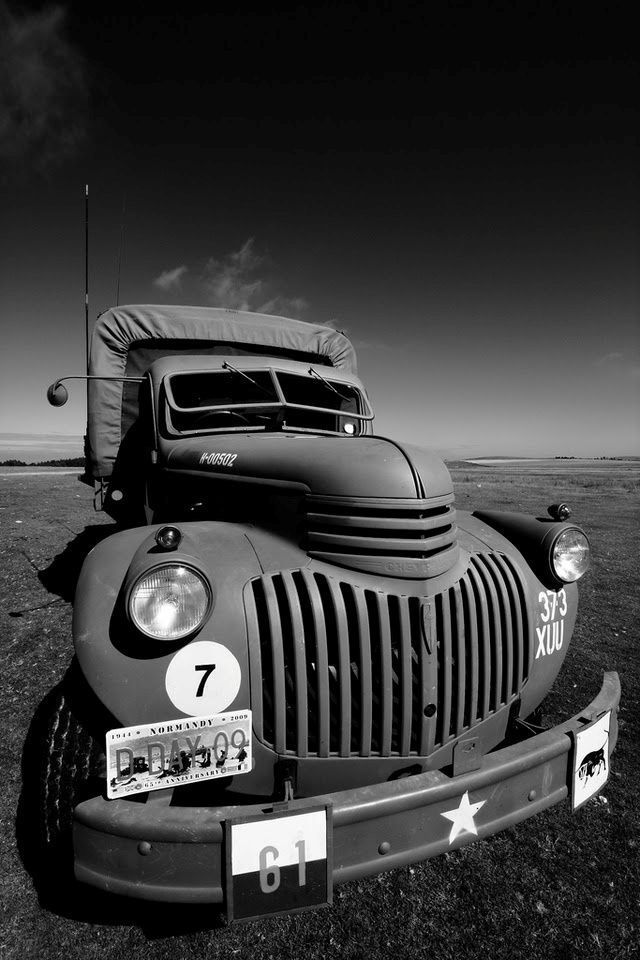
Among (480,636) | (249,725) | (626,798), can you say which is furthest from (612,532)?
(249,725)

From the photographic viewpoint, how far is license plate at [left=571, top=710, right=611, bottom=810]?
6.53 feet

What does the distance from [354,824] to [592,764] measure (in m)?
1.12

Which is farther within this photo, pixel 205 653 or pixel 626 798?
pixel 626 798

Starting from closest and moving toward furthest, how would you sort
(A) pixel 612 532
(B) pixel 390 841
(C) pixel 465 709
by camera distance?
(B) pixel 390 841
(C) pixel 465 709
(A) pixel 612 532

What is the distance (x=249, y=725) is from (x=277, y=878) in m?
0.44

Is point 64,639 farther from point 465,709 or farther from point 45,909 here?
point 465,709

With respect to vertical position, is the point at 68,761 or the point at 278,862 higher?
the point at 68,761

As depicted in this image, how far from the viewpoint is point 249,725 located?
170 centimetres

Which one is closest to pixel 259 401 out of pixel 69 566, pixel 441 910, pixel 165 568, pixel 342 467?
pixel 342 467

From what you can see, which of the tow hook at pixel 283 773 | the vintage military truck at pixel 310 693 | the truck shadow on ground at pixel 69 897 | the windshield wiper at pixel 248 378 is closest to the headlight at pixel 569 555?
the vintage military truck at pixel 310 693

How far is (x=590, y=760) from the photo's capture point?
205cm

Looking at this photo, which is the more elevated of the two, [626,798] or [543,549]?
[543,549]

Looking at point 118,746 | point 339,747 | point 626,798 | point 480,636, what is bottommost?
point 626,798

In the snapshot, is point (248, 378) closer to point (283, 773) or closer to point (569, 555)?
point (569, 555)
